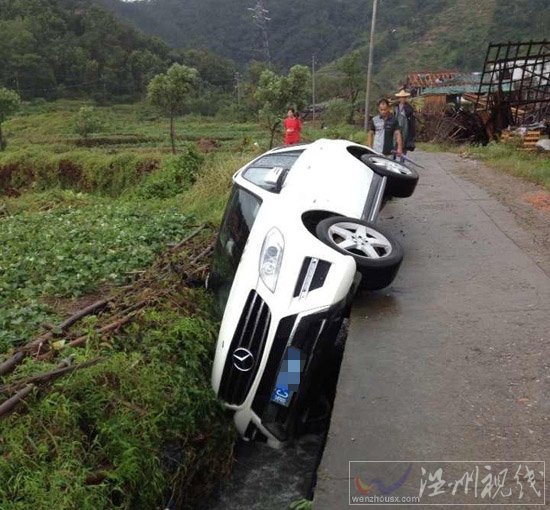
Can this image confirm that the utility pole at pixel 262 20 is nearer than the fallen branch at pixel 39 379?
No

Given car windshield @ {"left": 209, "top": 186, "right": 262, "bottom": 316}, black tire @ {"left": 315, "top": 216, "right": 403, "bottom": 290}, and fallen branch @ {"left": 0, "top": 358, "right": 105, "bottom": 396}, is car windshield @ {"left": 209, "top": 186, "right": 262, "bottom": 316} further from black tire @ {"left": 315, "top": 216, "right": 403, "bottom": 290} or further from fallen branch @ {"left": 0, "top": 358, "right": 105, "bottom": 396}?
fallen branch @ {"left": 0, "top": 358, "right": 105, "bottom": 396}


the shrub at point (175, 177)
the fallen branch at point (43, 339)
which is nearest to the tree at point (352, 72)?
the shrub at point (175, 177)

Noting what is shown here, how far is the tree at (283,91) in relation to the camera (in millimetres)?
21281

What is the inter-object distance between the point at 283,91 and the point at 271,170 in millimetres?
17285

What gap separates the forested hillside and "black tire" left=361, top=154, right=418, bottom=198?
190ft

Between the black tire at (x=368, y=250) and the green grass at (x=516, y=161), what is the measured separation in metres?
4.74

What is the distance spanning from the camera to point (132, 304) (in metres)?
5.07

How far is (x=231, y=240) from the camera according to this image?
486cm

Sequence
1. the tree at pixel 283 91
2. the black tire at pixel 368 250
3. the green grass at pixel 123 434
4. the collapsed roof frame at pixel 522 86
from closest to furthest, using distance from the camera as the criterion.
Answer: the green grass at pixel 123 434, the black tire at pixel 368 250, the collapsed roof frame at pixel 522 86, the tree at pixel 283 91

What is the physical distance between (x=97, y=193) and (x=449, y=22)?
2651 inches

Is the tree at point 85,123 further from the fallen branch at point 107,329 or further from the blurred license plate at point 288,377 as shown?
the blurred license plate at point 288,377

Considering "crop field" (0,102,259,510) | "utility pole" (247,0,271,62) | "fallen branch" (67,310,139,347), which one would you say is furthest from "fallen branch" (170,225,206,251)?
"utility pole" (247,0,271,62)

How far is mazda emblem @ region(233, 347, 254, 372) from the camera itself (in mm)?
3842

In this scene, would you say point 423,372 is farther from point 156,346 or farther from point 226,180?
point 226,180
